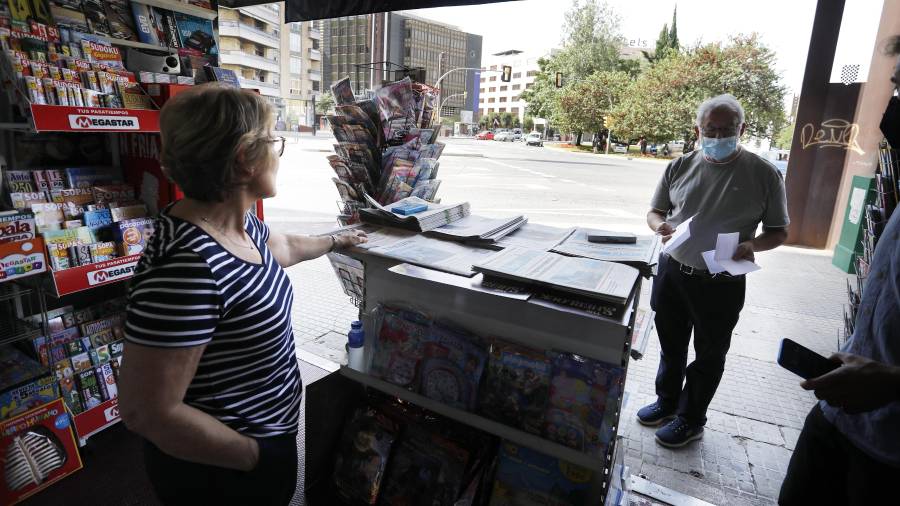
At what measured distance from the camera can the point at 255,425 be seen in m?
1.11

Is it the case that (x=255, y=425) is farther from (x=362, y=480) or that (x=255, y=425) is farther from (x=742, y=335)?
(x=742, y=335)

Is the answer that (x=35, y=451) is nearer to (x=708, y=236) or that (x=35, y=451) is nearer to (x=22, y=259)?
(x=22, y=259)

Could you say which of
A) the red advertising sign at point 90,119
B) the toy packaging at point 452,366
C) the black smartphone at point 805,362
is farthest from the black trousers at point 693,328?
the red advertising sign at point 90,119

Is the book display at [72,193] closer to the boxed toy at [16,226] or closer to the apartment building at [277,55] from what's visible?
the boxed toy at [16,226]

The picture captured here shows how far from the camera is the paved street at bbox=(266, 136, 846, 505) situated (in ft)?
7.43

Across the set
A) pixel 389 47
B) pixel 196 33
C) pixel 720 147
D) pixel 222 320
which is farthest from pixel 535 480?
pixel 389 47

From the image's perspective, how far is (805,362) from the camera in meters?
1.14

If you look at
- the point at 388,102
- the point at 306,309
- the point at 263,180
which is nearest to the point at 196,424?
the point at 263,180

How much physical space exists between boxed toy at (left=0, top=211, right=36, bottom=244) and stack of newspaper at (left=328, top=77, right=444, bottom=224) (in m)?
1.20

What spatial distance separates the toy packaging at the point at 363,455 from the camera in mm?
1673

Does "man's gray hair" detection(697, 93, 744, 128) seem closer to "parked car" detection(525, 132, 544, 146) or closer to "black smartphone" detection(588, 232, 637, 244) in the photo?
"black smartphone" detection(588, 232, 637, 244)

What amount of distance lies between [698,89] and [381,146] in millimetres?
10081

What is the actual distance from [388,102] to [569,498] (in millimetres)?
1711

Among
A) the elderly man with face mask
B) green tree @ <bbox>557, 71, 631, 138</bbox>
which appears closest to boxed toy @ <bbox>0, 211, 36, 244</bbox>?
the elderly man with face mask
